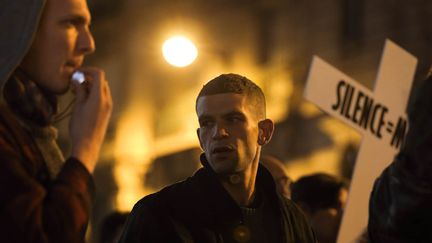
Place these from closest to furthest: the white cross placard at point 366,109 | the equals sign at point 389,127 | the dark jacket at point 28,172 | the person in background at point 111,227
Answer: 1. the dark jacket at point 28,172
2. the white cross placard at point 366,109
3. the equals sign at point 389,127
4. the person in background at point 111,227

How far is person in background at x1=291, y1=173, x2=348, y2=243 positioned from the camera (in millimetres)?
4598

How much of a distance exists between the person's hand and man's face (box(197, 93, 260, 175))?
399 millimetres

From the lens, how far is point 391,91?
447 cm

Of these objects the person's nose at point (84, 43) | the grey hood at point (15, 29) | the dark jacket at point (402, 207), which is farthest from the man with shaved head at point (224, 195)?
the grey hood at point (15, 29)

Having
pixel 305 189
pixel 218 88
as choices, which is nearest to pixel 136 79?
pixel 305 189

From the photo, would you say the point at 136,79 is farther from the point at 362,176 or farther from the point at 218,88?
the point at 218,88

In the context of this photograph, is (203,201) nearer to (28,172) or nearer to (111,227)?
(28,172)

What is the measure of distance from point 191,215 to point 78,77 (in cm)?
53

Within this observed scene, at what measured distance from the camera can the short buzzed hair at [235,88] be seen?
2.82 m

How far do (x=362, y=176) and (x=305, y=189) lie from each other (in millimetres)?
599

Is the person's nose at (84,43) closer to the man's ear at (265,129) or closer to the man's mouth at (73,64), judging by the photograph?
the man's mouth at (73,64)

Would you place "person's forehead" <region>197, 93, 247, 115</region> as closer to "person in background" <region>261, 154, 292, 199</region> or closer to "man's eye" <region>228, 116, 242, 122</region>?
"man's eye" <region>228, 116, 242, 122</region>

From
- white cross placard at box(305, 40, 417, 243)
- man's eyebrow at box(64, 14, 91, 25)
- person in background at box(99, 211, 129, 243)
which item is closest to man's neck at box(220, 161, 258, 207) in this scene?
→ man's eyebrow at box(64, 14, 91, 25)

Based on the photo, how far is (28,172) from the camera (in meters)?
2.35
